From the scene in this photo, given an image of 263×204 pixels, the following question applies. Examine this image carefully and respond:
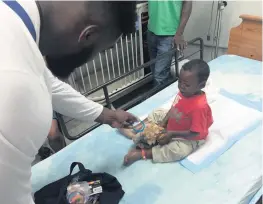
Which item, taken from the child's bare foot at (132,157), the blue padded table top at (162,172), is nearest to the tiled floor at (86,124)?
the blue padded table top at (162,172)

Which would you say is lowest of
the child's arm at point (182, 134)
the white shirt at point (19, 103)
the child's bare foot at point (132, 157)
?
the child's bare foot at point (132, 157)

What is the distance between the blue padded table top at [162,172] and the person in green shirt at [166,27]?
0.98 meters

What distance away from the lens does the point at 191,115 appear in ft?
4.85

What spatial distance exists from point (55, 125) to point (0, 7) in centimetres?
134

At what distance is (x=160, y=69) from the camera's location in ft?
8.17

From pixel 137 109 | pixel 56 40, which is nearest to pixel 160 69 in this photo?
pixel 137 109

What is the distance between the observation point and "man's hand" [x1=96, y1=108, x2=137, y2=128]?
1.37m

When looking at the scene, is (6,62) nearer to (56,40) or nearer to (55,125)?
(56,40)

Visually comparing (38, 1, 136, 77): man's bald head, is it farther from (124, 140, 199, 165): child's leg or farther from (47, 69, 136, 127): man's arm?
(124, 140, 199, 165): child's leg

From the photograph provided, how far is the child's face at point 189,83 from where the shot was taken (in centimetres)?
142

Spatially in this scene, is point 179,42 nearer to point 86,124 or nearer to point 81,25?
point 86,124

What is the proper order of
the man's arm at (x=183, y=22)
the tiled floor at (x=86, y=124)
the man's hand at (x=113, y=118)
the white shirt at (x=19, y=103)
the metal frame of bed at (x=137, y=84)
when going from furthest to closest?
the tiled floor at (x=86, y=124) < the man's arm at (x=183, y=22) < the metal frame of bed at (x=137, y=84) < the man's hand at (x=113, y=118) < the white shirt at (x=19, y=103)

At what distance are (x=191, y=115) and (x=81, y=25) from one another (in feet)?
3.19

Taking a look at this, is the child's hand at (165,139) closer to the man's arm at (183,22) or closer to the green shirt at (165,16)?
the man's arm at (183,22)
